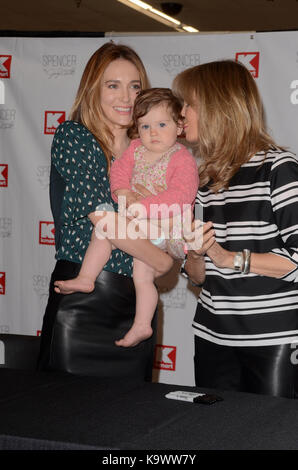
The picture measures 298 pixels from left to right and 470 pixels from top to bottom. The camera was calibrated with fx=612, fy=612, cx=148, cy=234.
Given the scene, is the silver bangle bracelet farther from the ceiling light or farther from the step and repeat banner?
the ceiling light

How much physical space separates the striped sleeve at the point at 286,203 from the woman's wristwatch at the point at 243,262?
95 millimetres

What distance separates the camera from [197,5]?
784 cm

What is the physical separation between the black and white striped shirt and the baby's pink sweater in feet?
0.42

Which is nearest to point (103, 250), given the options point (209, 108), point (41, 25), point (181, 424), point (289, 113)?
point (209, 108)

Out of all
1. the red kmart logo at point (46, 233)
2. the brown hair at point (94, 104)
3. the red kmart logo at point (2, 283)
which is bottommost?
the red kmart logo at point (2, 283)

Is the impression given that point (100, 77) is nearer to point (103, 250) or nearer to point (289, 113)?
point (103, 250)

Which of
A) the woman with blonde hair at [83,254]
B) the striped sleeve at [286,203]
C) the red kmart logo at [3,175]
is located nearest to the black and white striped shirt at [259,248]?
the striped sleeve at [286,203]

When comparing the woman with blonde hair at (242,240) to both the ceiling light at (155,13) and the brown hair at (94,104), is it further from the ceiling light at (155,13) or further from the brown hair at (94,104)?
the ceiling light at (155,13)

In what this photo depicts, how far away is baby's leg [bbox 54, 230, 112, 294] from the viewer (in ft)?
6.19

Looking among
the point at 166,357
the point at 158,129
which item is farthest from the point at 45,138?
the point at 158,129

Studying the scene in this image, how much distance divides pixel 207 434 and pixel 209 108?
116 cm

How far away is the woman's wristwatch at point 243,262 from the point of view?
5.97ft

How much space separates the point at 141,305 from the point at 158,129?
1.99 feet

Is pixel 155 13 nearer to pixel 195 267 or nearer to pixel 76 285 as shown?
pixel 195 267
